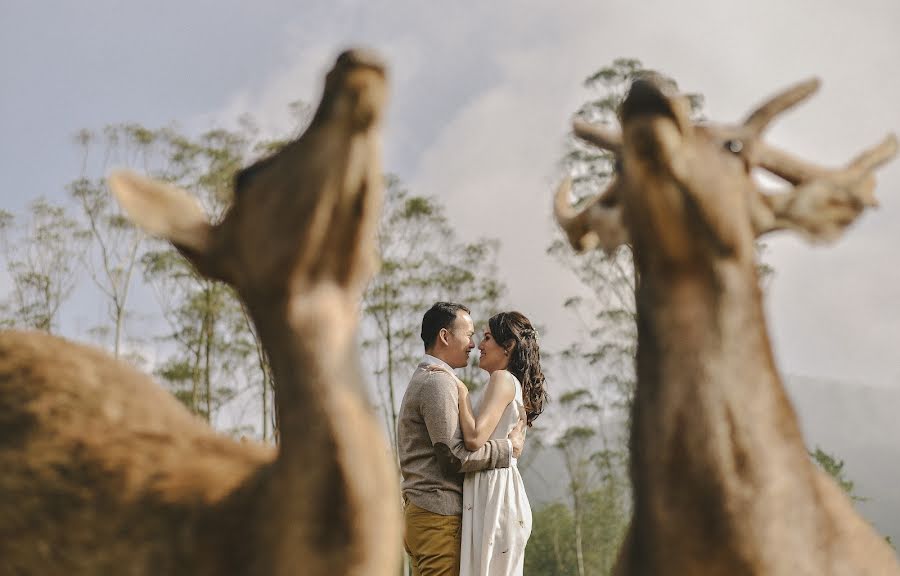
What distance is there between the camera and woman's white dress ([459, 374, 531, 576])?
16.2ft

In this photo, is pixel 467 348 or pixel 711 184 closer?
pixel 711 184

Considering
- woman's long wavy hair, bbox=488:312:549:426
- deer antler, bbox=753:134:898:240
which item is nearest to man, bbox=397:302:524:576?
woman's long wavy hair, bbox=488:312:549:426

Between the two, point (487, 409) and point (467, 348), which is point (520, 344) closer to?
point (467, 348)

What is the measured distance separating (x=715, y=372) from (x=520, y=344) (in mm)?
2928

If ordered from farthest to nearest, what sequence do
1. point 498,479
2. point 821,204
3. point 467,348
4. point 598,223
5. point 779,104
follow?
point 467,348 < point 498,479 < point 598,223 < point 779,104 < point 821,204

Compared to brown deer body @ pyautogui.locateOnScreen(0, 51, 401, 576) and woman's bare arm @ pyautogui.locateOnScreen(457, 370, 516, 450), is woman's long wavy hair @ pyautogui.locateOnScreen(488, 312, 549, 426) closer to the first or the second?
woman's bare arm @ pyautogui.locateOnScreen(457, 370, 516, 450)

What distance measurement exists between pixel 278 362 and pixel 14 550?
1.56 meters

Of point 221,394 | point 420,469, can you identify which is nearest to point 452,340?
point 420,469

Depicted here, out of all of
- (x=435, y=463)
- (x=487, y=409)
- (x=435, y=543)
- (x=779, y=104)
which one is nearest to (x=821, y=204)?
(x=779, y=104)

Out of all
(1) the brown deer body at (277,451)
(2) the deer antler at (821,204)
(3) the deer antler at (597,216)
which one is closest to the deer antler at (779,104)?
(2) the deer antler at (821,204)

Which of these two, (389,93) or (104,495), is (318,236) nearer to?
(389,93)

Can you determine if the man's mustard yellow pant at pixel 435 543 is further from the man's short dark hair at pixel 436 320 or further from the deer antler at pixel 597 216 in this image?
the deer antler at pixel 597 216

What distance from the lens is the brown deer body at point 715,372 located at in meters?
2.54

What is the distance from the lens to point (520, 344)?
552 cm
